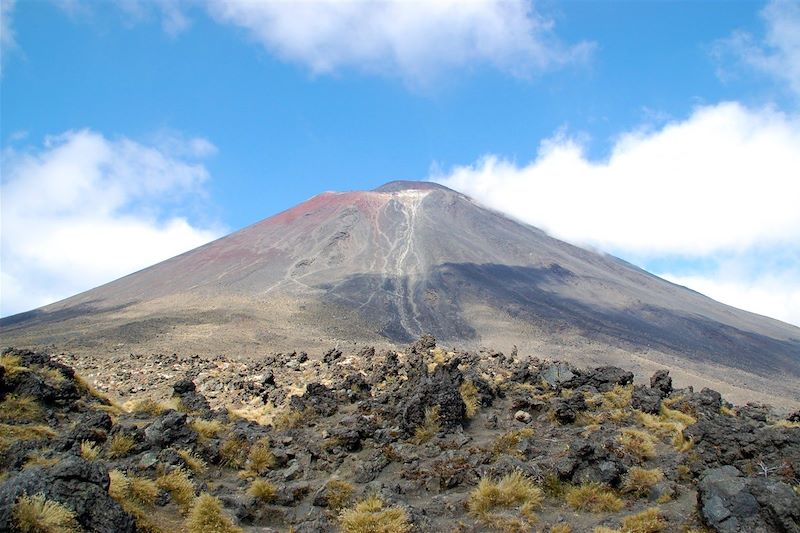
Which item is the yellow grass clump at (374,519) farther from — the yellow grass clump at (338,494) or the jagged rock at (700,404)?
the jagged rock at (700,404)

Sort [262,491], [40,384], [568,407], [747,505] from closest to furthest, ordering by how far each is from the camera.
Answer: [747,505], [262,491], [40,384], [568,407]

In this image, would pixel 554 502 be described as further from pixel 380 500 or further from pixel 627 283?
pixel 627 283

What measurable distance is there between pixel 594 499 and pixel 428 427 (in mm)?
3842

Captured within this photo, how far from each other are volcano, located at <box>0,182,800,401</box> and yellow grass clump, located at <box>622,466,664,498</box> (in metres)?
32.5

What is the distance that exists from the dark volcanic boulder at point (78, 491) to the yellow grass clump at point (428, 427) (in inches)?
229

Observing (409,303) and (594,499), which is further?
(409,303)

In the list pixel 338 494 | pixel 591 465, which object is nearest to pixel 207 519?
pixel 338 494

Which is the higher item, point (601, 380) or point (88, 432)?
point (601, 380)

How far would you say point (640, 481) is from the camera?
798 cm

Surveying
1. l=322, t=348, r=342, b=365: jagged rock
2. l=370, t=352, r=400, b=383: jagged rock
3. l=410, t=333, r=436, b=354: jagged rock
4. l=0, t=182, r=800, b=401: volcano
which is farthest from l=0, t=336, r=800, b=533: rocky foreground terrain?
l=0, t=182, r=800, b=401: volcano

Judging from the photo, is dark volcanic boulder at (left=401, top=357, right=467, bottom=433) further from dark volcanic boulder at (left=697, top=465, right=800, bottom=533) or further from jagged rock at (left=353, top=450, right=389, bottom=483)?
dark volcanic boulder at (left=697, top=465, right=800, bottom=533)

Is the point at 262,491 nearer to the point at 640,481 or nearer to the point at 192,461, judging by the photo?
the point at 192,461

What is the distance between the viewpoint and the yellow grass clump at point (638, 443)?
910 cm

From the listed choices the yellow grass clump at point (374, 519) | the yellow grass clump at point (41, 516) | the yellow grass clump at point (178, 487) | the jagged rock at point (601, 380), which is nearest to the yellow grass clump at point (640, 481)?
the yellow grass clump at point (374, 519)
